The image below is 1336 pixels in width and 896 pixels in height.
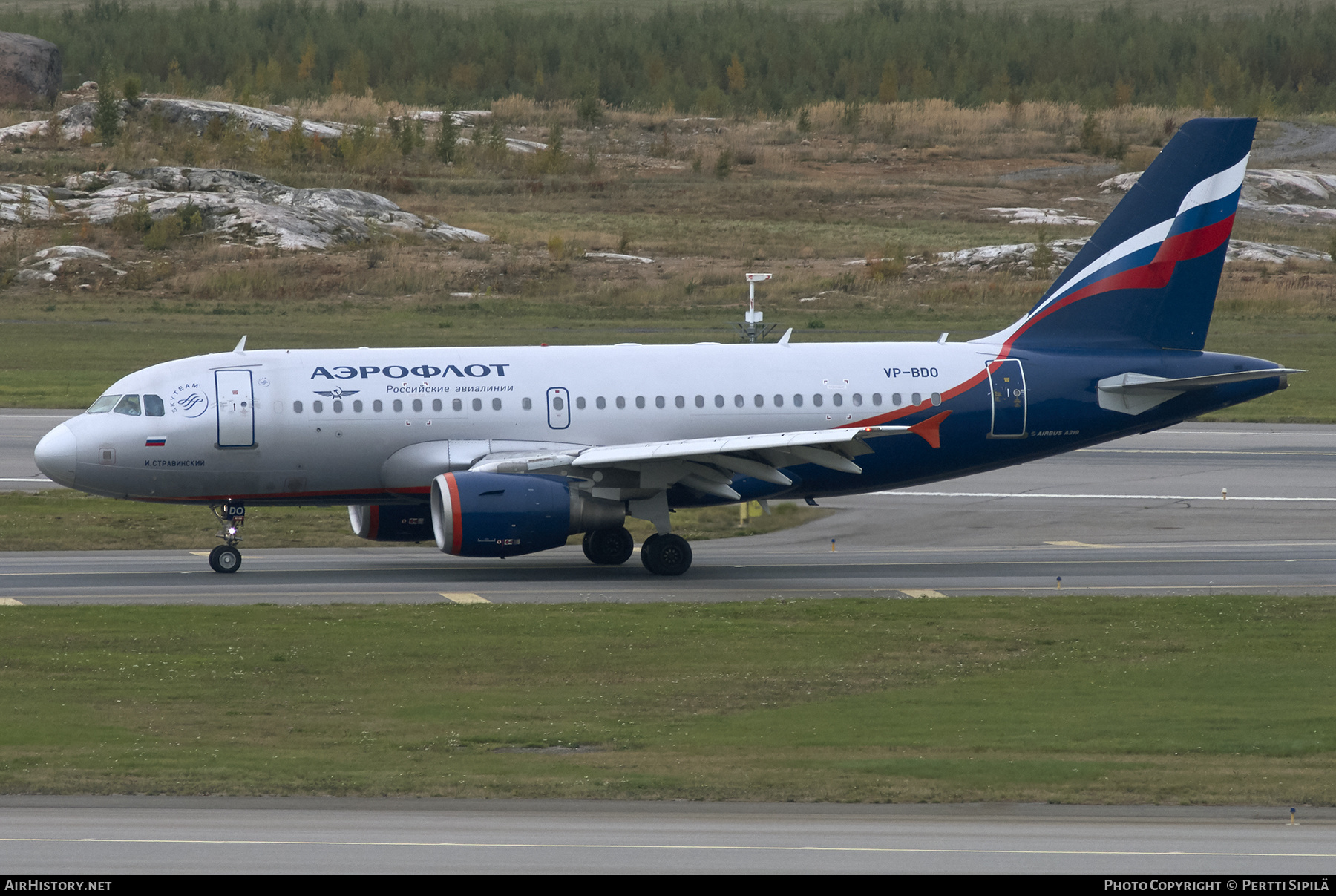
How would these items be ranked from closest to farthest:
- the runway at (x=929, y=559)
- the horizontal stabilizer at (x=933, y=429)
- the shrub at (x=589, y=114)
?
the runway at (x=929, y=559) < the horizontal stabilizer at (x=933, y=429) < the shrub at (x=589, y=114)

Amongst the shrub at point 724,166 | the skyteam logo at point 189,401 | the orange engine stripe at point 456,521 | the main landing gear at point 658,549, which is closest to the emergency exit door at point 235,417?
the skyteam logo at point 189,401

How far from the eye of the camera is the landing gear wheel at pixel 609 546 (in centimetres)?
3478

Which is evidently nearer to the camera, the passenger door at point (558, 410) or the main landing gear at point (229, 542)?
the main landing gear at point (229, 542)

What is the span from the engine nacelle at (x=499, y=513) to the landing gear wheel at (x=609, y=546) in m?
2.25

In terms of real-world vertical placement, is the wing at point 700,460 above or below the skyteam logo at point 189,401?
below

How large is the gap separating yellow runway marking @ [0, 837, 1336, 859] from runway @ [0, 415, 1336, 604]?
1520 cm

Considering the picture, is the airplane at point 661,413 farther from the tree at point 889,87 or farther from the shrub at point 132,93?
the tree at point 889,87

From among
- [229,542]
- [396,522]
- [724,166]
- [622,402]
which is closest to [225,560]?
[229,542]

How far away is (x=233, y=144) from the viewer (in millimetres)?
110875

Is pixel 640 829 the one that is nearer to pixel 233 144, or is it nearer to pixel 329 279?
pixel 329 279
